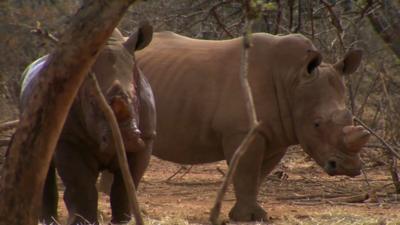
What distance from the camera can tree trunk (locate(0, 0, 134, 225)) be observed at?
404cm

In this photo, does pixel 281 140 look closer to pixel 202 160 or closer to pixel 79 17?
pixel 202 160

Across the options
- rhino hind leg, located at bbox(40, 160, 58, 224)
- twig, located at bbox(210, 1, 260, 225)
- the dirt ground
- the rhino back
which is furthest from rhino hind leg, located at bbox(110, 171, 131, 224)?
twig, located at bbox(210, 1, 260, 225)

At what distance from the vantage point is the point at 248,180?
Result: 8195 millimetres

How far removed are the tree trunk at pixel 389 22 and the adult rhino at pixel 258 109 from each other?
710mm

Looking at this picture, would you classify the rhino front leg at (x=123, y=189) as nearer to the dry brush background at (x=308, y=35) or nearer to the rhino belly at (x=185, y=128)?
the dry brush background at (x=308, y=35)

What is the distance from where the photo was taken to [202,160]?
8758 mm

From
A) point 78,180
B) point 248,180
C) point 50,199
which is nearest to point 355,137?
point 248,180

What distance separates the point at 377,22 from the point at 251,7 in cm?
587

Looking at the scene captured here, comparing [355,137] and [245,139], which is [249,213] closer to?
[355,137]

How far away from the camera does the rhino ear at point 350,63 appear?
333 inches

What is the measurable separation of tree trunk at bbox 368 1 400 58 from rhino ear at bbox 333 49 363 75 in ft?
2.16

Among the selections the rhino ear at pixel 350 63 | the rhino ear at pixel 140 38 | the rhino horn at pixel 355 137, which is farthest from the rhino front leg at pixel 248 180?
the rhino ear at pixel 140 38

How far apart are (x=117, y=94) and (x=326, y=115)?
2824 millimetres

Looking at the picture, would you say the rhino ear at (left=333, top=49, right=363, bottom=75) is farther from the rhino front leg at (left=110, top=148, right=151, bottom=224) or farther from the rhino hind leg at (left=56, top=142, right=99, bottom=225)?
the rhino hind leg at (left=56, top=142, right=99, bottom=225)
